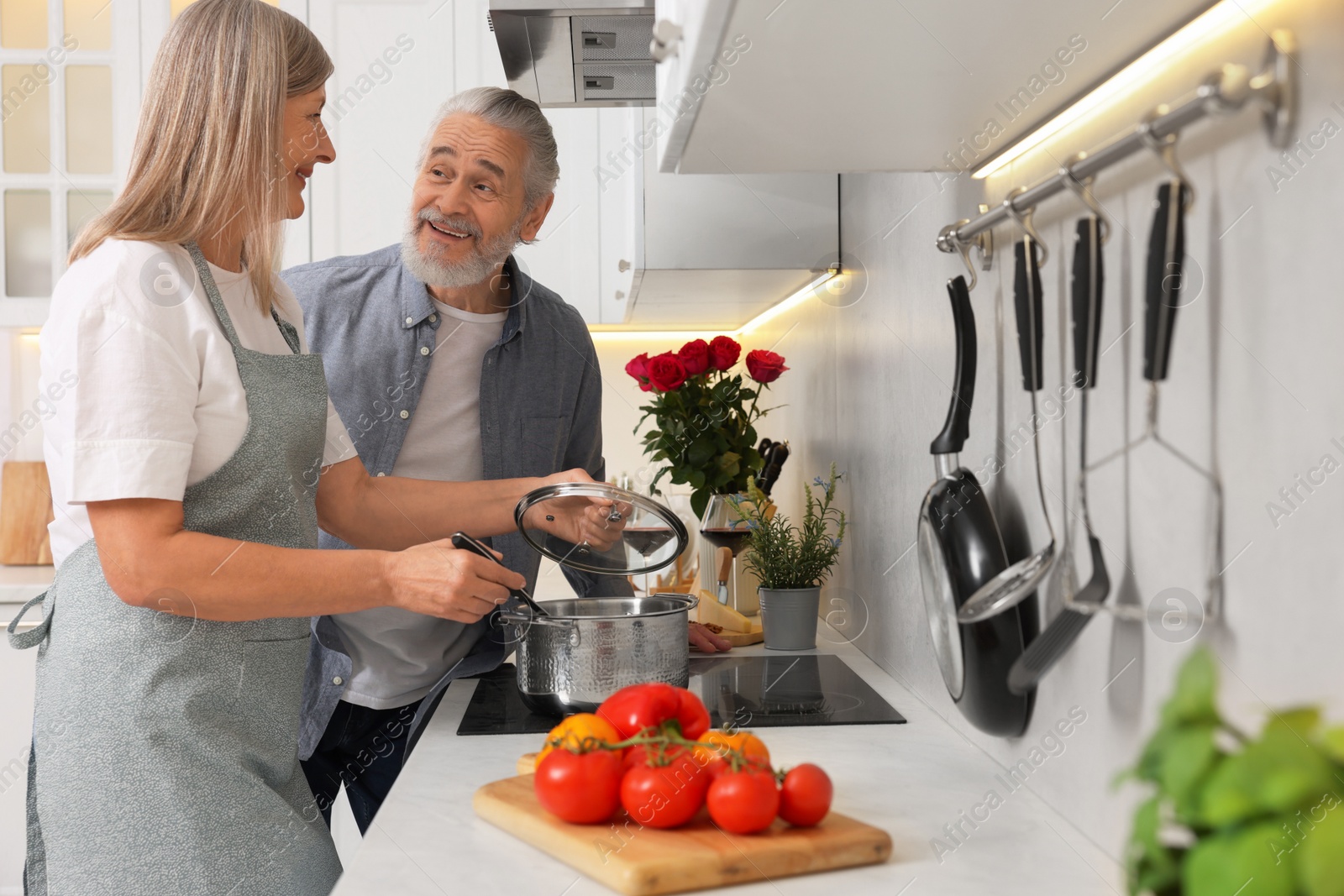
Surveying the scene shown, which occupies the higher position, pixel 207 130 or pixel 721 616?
pixel 207 130

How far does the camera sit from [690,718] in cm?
84

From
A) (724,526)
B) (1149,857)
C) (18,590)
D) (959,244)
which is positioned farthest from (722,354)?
(18,590)

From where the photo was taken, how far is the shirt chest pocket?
4.92 ft

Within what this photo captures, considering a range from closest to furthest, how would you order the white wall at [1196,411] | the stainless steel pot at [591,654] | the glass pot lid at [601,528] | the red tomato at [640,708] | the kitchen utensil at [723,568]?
1. the white wall at [1196,411]
2. the red tomato at [640,708]
3. the stainless steel pot at [591,654]
4. the glass pot lid at [601,528]
5. the kitchen utensil at [723,568]

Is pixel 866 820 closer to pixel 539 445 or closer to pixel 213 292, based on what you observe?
pixel 213 292

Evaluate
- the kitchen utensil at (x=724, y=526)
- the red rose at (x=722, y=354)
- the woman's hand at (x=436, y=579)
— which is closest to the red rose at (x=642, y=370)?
the red rose at (x=722, y=354)

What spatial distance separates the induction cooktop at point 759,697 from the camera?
106 centimetres

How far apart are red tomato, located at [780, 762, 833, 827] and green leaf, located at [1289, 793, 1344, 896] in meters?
0.45

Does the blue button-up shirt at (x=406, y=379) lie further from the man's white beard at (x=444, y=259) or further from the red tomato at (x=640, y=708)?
the red tomato at (x=640, y=708)

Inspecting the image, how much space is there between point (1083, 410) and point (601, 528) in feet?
2.05

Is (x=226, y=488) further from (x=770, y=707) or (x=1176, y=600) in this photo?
(x=1176, y=600)

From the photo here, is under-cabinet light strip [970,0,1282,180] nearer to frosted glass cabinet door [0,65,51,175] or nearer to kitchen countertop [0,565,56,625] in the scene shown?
kitchen countertop [0,565,56,625]

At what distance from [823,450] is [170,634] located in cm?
109

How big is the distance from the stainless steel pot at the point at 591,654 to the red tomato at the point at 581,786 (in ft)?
0.91
